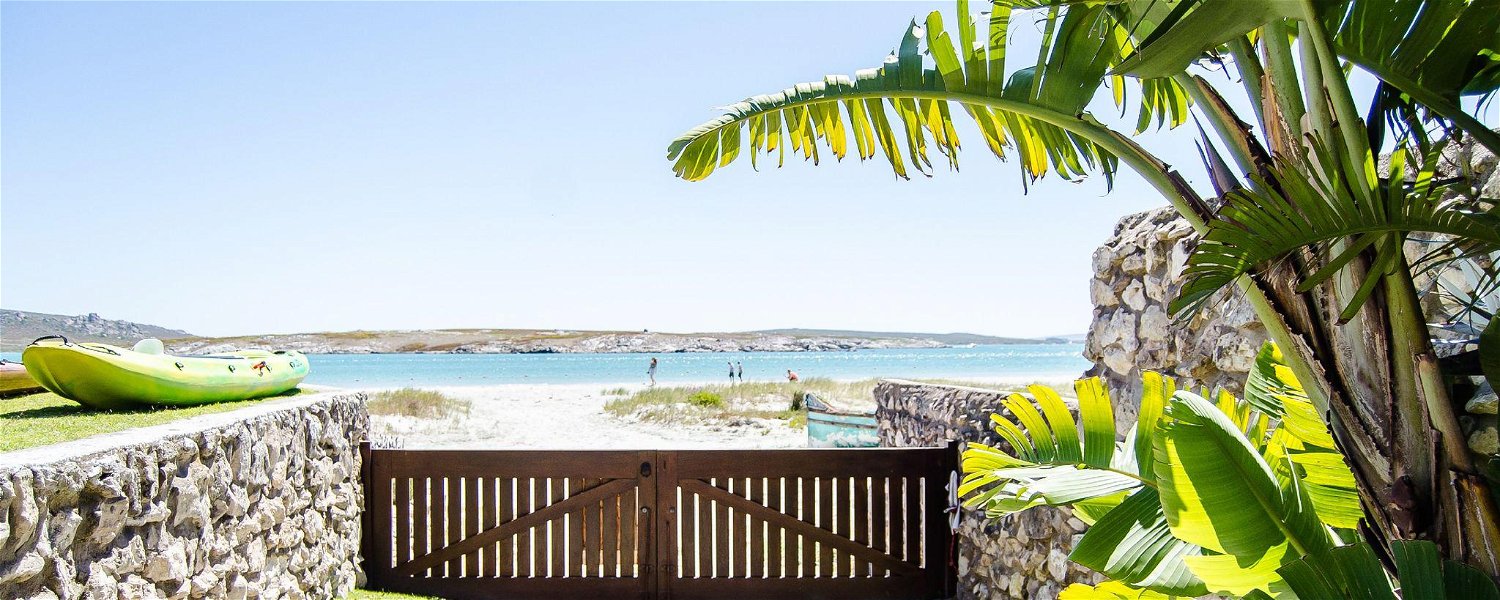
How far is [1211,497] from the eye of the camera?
153cm

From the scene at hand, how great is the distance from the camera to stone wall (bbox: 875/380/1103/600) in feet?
13.6

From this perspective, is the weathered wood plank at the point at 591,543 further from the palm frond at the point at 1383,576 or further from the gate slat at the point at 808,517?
the palm frond at the point at 1383,576

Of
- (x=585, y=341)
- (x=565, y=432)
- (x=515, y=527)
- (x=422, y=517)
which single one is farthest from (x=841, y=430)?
(x=585, y=341)

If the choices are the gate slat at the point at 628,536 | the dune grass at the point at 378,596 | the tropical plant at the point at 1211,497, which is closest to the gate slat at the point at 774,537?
the gate slat at the point at 628,536

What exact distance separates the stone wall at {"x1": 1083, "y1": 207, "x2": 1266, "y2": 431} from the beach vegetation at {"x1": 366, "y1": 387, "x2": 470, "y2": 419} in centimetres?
1665

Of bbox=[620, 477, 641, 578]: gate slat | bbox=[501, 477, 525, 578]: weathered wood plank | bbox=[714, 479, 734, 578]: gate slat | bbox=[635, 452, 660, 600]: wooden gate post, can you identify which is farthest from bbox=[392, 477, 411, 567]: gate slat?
bbox=[714, 479, 734, 578]: gate slat

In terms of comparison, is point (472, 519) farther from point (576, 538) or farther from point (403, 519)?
point (576, 538)

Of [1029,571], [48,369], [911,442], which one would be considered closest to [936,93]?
[1029,571]

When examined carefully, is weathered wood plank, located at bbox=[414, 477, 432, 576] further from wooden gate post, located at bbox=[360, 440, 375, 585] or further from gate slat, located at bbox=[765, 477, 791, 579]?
gate slat, located at bbox=[765, 477, 791, 579]

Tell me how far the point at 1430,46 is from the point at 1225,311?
4.54ft

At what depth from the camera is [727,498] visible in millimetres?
5469

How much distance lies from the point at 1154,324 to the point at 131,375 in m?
4.81

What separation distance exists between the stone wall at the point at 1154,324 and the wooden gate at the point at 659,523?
196cm

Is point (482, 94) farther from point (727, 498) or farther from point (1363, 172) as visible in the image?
point (1363, 172)
